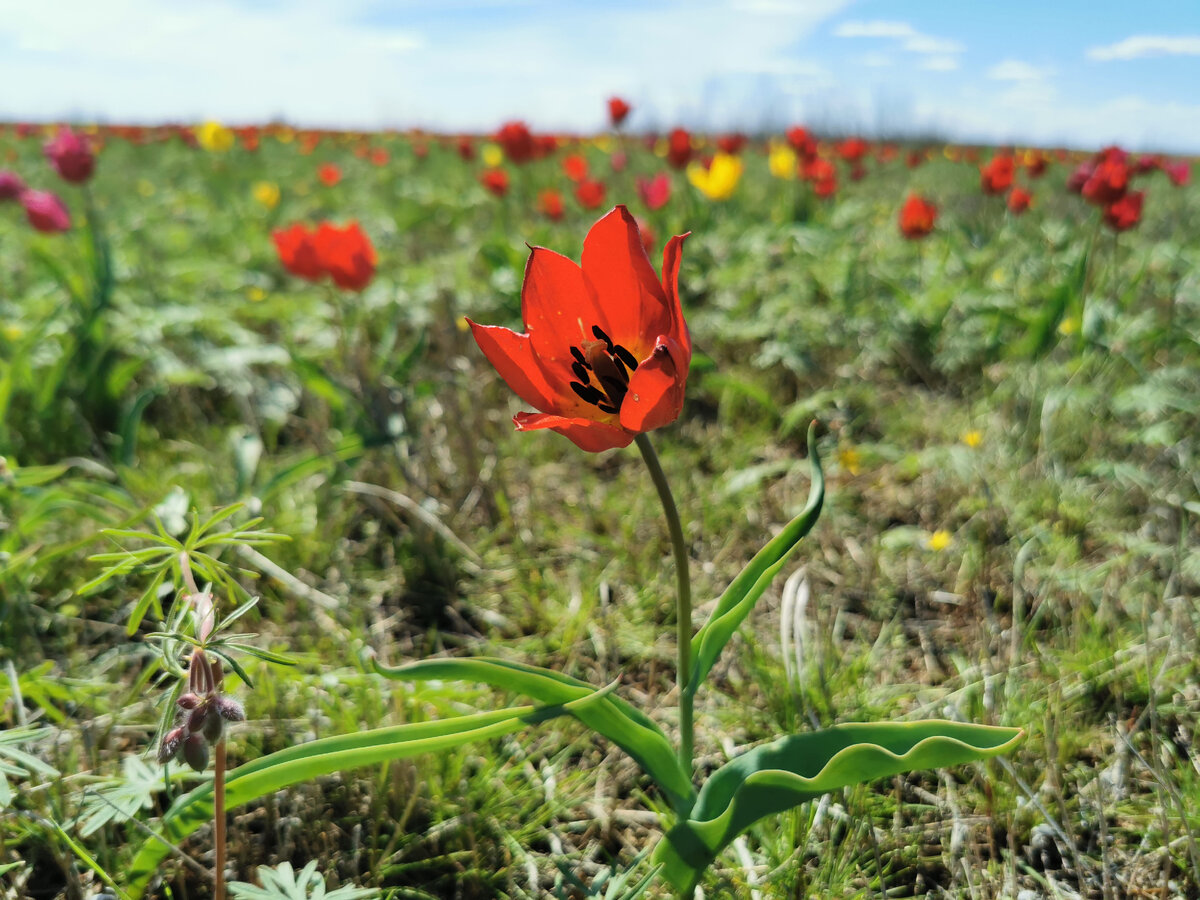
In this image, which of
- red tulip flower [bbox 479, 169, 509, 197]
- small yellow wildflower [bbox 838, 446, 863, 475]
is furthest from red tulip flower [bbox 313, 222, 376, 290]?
red tulip flower [bbox 479, 169, 509, 197]

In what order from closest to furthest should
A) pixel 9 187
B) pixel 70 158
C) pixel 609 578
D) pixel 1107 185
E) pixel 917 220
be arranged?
pixel 609 578 < pixel 1107 185 < pixel 70 158 < pixel 9 187 < pixel 917 220

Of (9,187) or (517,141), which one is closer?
(9,187)

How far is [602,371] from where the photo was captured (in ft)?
3.41

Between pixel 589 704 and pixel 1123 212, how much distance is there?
11.1ft

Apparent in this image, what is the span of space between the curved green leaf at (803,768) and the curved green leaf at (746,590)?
15cm

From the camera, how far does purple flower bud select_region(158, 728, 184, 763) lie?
961 millimetres

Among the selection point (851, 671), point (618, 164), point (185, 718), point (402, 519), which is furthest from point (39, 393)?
point (618, 164)

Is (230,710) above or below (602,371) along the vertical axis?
below

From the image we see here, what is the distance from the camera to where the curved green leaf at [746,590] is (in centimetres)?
111

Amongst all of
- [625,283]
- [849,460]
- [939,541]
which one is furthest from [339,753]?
[849,460]

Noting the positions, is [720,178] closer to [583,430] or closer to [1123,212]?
[1123,212]

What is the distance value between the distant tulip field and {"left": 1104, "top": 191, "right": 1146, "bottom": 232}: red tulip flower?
2 centimetres

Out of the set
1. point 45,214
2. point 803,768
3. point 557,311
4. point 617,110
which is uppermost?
point 617,110

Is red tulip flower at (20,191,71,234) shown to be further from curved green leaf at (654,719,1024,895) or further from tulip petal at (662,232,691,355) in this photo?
curved green leaf at (654,719,1024,895)
